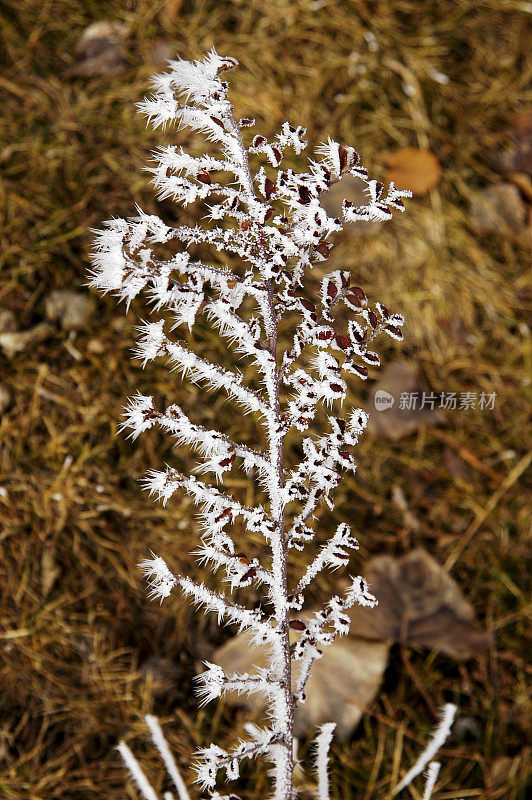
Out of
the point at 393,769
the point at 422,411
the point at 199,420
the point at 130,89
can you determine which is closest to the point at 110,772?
the point at 393,769

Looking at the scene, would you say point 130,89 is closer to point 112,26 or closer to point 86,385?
point 112,26

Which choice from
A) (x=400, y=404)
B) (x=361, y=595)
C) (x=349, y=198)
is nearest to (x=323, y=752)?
(x=361, y=595)

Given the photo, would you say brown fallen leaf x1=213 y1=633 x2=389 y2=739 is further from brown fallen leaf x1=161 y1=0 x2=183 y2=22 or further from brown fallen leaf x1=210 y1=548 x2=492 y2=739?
brown fallen leaf x1=161 y1=0 x2=183 y2=22

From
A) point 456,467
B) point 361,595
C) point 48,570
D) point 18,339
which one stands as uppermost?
point 361,595

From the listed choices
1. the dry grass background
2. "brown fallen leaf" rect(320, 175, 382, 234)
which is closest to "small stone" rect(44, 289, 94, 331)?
the dry grass background

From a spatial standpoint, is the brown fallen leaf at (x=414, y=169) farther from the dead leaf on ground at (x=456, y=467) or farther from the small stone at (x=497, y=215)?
the dead leaf on ground at (x=456, y=467)

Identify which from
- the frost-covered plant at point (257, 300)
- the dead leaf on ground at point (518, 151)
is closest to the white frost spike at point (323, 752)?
the frost-covered plant at point (257, 300)

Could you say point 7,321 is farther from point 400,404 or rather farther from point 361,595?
point 361,595
